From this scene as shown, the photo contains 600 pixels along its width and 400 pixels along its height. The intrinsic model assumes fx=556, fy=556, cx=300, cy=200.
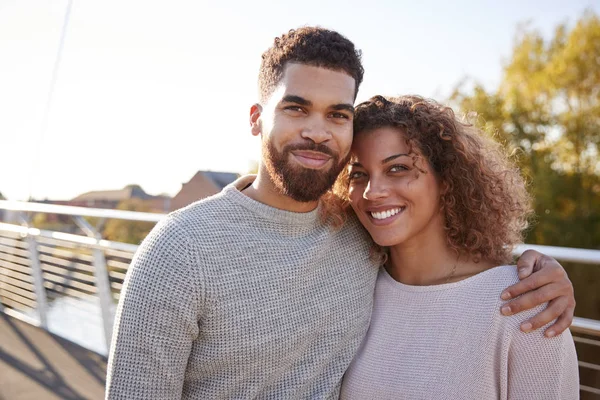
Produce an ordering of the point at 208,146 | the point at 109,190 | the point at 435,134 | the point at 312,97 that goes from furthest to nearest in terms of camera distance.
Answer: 1. the point at 208,146
2. the point at 109,190
3. the point at 435,134
4. the point at 312,97

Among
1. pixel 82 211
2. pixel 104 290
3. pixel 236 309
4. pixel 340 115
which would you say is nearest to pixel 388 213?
pixel 340 115

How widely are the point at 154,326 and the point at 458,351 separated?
0.80 m

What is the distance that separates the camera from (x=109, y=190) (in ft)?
21.0

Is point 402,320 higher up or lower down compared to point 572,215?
higher up

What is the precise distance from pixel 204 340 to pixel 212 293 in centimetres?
13

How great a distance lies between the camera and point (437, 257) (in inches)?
69.7

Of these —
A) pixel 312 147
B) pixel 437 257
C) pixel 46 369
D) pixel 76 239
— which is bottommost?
pixel 46 369

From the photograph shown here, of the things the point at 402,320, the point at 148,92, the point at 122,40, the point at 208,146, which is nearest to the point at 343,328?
the point at 402,320

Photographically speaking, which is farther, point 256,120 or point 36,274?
point 36,274

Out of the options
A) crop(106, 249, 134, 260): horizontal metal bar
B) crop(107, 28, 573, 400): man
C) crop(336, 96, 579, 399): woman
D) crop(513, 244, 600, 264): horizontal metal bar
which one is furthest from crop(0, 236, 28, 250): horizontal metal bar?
crop(513, 244, 600, 264): horizontal metal bar

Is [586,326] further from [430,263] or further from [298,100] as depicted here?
[298,100]

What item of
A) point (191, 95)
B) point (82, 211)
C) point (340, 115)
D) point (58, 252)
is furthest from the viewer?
point (191, 95)

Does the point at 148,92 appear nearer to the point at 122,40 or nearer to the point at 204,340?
the point at 122,40

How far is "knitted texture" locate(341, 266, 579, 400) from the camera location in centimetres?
141
